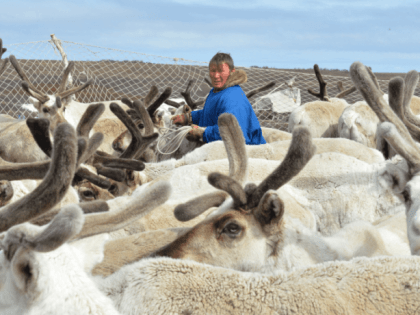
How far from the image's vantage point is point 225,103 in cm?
500

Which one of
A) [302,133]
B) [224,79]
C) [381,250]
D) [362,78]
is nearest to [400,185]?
[381,250]

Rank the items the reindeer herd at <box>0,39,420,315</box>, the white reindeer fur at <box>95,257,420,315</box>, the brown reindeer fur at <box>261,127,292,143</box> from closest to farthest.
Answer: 1. the reindeer herd at <box>0,39,420,315</box>
2. the white reindeer fur at <box>95,257,420,315</box>
3. the brown reindeer fur at <box>261,127,292,143</box>

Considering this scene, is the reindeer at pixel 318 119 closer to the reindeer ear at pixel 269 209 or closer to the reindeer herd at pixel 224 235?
the reindeer herd at pixel 224 235

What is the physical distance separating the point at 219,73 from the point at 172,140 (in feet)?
3.14

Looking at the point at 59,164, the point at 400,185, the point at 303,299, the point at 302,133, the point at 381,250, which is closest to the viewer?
the point at 59,164

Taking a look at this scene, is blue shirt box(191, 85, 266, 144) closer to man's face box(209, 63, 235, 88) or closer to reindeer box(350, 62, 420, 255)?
man's face box(209, 63, 235, 88)

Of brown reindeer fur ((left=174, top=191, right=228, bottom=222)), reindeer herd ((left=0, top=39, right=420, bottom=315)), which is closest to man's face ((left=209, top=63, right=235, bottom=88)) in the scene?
reindeer herd ((left=0, top=39, right=420, bottom=315))

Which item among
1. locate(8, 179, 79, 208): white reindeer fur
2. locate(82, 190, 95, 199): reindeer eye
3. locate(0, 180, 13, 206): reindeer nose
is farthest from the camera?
locate(82, 190, 95, 199): reindeer eye

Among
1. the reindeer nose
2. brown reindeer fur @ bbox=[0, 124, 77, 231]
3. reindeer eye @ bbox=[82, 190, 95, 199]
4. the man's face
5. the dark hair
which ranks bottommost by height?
reindeer eye @ bbox=[82, 190, 95, 199]

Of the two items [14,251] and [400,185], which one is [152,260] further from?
[400,185]

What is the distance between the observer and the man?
498 cm

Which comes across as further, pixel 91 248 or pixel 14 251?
pixel 91 248

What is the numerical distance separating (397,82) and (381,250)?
1.32 meters

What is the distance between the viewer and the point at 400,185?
2.98m
